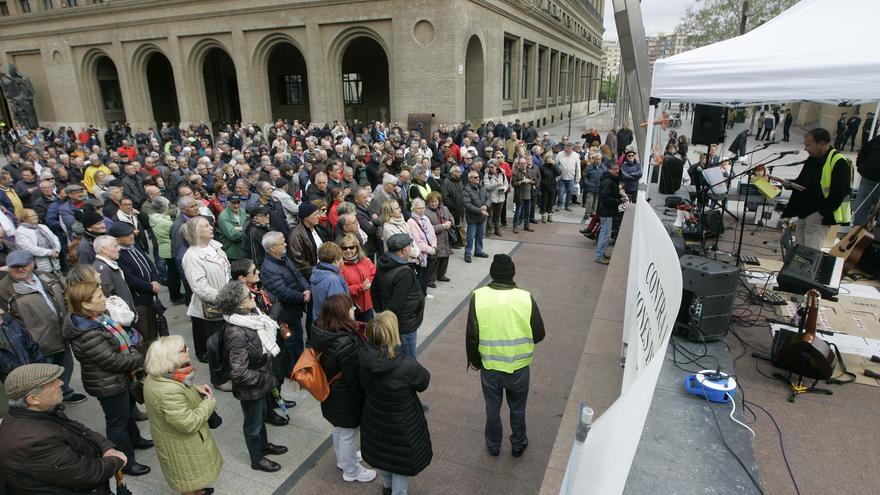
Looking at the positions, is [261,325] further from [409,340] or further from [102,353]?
[409,340]

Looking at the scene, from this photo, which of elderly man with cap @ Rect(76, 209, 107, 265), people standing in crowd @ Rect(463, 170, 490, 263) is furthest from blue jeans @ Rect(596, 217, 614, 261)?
elderly man with cap @ Rect(76, 209, 107, 265)

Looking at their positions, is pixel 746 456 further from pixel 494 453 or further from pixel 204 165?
pixel 204 165

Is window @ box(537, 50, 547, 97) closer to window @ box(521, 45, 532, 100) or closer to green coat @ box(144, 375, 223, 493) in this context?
window @ box(521, 45, 532, 100)

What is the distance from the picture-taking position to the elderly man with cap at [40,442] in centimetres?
258

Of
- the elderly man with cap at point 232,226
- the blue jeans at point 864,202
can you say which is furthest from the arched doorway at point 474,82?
the elderly man with cap at point 232,226

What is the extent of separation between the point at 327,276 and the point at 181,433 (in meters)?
1.78

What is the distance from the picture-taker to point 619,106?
2162cm

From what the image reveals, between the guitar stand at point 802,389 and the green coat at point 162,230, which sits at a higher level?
the green coat at point 162,230

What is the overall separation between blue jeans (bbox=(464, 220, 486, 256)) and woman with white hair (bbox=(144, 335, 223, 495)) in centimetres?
661

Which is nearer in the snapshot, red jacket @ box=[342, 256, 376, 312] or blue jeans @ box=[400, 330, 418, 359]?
blue jeans @ box=[400, 330, 418, 359]

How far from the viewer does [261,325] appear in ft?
12.1

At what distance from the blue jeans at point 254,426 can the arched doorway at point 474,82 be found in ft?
79.8

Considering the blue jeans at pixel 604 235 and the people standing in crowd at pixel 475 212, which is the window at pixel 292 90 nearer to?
the people standing in crowd at pixel 475 212

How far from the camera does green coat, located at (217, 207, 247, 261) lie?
6.61 metres
